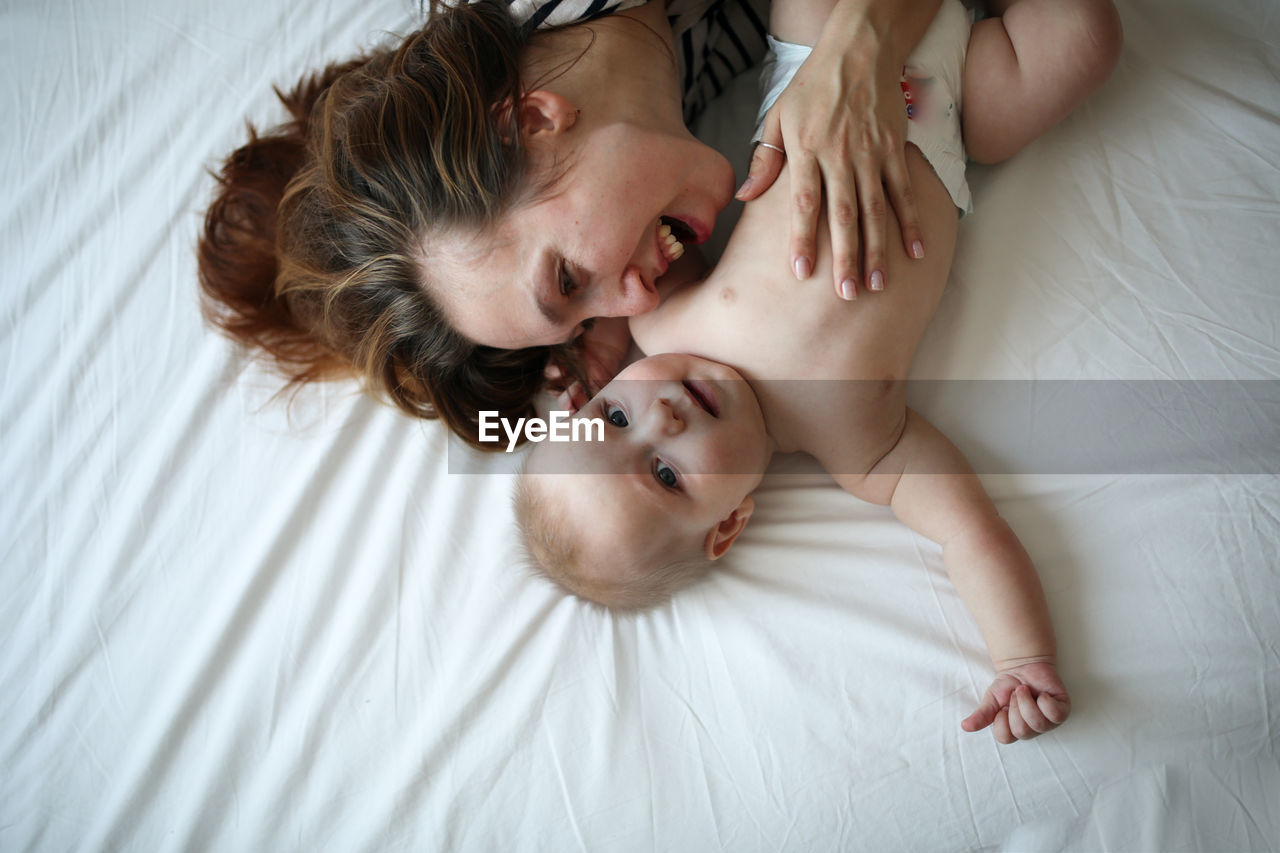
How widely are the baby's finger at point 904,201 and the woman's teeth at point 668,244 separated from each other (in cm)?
28

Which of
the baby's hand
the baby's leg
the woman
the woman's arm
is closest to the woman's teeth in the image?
the woman

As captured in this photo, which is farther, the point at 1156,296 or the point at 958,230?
the point at 958,230

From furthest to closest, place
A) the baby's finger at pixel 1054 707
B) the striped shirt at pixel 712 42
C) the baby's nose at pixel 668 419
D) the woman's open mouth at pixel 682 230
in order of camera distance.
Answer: the striped shirt at pixel 712 42
the woman's open mouth at pixel 682 230
the baby's nose at pixel 668 419
the baby's finger at pixel 1054 707

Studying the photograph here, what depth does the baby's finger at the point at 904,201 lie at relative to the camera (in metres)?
0.99

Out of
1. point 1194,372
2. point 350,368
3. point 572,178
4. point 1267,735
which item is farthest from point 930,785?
point 350,368

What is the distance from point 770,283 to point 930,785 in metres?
0.63

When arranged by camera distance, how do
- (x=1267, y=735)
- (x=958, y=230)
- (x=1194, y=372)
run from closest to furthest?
(x=1267, y=735), (x=1194, y=372), (x=958, y=230)

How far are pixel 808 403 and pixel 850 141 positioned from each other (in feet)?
1.08

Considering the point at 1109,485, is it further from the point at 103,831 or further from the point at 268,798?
the point at 103,831

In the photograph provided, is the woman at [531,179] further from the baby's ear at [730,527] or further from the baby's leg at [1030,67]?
the baby's ear at [730,527]

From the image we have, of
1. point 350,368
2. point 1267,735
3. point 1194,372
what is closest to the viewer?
point 1267,735

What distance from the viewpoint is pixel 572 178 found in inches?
38.2

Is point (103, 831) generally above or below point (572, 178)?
below

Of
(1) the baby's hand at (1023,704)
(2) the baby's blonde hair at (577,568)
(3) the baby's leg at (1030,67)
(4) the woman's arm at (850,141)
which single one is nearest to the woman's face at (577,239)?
(4) the woman's arm at (850,141)
